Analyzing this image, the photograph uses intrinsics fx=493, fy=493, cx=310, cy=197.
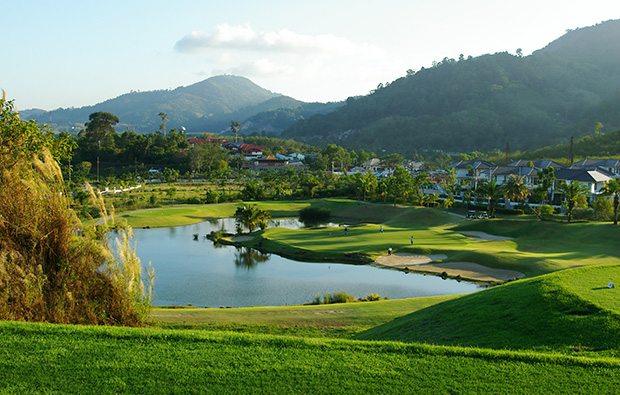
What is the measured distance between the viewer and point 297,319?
64.7 feet

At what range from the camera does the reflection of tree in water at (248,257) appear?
138 feet

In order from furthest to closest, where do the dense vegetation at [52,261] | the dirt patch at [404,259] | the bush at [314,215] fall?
the bush at [314,215] < the dirt patch at [404,259] < the dense vegetation at [52,261]

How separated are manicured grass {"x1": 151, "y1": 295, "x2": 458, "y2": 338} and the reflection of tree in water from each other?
19.4 m

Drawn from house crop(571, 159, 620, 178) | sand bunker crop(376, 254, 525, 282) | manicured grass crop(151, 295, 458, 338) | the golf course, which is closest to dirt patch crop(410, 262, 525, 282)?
sand bunker crop(376, 254, 525, 282)

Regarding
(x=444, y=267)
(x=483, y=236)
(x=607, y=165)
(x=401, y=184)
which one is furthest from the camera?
(x=607, y=165)

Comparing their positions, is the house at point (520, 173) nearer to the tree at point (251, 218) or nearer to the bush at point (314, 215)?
the bush at point (314, 215)

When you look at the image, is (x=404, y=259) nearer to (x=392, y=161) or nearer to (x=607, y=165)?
(x=607, y=165)

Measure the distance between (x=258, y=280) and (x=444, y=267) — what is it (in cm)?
1439

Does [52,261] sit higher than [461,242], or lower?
higher

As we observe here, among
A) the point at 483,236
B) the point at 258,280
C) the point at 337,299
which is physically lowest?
the point at 258,280

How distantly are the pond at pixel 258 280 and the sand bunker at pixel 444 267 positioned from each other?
1.45 meters

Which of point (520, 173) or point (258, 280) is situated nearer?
point (258, 280)

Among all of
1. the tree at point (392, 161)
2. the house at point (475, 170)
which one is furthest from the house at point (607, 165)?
the tree at point (392, 161)

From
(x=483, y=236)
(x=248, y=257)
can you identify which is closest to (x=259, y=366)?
(x=248, y=257)
